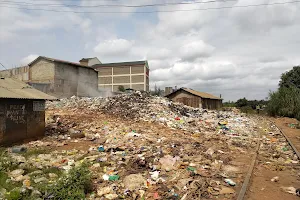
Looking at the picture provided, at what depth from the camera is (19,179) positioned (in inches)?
172

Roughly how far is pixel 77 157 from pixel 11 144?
2.85 m

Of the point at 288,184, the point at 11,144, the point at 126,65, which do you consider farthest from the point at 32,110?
the point at 126,65

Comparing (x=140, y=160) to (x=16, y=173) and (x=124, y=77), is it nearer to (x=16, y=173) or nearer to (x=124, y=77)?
(x=16, y=173)

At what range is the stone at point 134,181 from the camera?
4.27m

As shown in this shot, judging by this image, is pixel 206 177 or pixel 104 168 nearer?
pixel 206 177

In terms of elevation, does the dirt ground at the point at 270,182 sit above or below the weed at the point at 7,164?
below

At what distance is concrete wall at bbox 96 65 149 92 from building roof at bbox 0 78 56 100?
32.9 metres

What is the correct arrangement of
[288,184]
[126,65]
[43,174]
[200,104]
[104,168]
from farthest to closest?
[126,65] → [200,104] → [104,168] → [43,174] → [288,184]

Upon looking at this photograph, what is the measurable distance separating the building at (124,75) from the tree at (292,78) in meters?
22.1

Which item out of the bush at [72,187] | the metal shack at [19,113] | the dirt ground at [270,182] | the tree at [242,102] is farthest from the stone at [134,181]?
the tree at [242,102]

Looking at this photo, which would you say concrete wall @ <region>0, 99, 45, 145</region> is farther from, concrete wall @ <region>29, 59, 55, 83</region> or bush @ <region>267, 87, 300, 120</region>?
bush @ <region>267, 87, 300, 120</region>

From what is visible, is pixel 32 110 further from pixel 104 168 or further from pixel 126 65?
pixel 126 65

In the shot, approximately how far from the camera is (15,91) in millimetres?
8102

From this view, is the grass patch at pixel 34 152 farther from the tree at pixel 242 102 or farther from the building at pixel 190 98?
the tree at pixel 242 102
